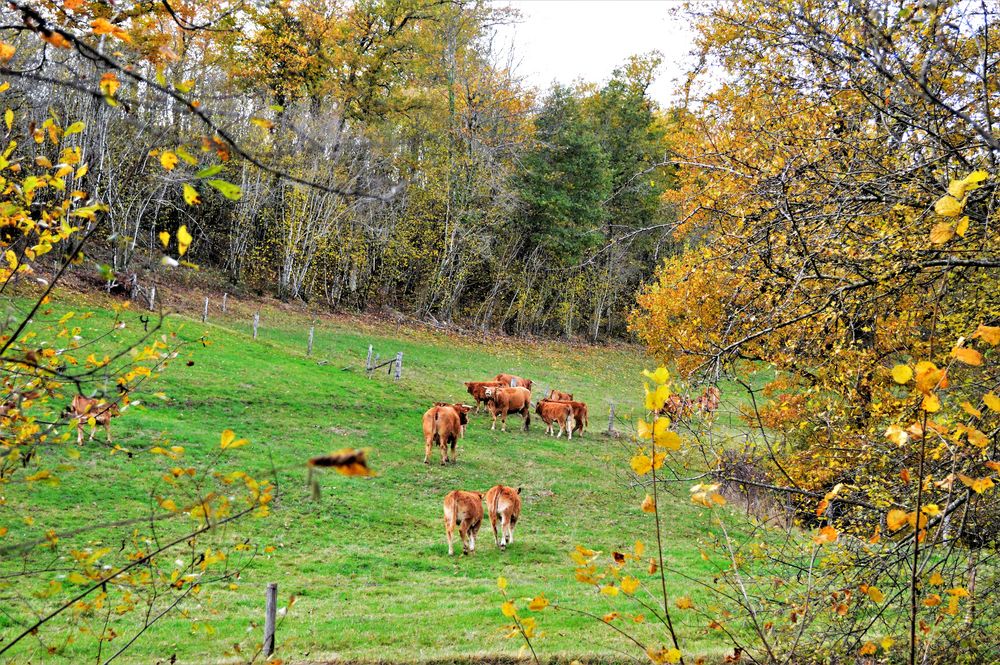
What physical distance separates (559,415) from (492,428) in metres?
2.06

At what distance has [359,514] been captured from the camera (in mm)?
13750


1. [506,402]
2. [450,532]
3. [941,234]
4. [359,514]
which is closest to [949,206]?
[941,234]

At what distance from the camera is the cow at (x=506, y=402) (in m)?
21.9

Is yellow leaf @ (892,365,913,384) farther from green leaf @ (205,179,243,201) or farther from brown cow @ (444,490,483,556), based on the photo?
brown cow @ (444,490,483,556)

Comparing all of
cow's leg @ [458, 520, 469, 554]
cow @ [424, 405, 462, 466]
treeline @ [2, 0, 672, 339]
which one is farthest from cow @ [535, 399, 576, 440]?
treeline @ [2, 0, 672, 339]

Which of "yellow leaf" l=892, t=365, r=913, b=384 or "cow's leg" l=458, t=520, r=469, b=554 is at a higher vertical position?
"yellow leaf" l=892, t=365, r=913, b=384

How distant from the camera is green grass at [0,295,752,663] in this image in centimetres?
829

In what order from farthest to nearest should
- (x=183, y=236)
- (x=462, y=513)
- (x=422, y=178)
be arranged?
(x=422, y=178) < (x=462, y=513) < (x=183, y=236)

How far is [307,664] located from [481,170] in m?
33.1

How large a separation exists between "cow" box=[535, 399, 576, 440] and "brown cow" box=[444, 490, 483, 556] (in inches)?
405

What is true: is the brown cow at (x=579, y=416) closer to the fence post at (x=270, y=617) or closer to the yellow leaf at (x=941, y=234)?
the fence post at (x=270, y=617)

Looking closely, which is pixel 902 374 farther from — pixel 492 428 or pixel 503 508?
pixel 492 428

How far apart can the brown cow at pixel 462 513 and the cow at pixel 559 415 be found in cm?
1029

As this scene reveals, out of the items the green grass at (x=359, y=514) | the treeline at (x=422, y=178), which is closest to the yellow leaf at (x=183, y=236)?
the green grass at (x=359, y=514)
